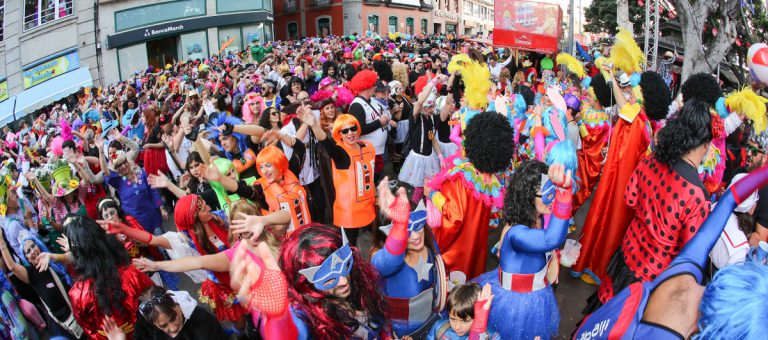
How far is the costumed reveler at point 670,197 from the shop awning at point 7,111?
28326 millimetres

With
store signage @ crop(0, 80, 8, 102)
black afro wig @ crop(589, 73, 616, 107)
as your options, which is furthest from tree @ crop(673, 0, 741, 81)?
store signage @ crop(0, 80, 8, 102)

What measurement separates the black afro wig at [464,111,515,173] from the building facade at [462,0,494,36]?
53.5 metres

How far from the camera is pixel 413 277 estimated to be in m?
2.63

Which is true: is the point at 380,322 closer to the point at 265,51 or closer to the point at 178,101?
the point at 178,101

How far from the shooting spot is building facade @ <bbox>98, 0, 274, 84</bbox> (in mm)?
24344

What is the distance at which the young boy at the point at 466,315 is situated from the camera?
2326 mm

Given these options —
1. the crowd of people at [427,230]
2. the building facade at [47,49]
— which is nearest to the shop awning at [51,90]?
the building facade at [47,49]

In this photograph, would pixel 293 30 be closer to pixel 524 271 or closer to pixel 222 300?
pixel 222 300

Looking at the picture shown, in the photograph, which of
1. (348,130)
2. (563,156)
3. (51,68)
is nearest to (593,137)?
(563,156)

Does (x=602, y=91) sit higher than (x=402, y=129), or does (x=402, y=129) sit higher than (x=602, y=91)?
(x=602, y=91)

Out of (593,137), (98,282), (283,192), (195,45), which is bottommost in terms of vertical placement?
(98,282)

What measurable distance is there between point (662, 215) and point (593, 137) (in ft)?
8.07

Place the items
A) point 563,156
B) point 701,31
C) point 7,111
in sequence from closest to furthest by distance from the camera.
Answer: point 563,156 → point 701,31 → point 7,111

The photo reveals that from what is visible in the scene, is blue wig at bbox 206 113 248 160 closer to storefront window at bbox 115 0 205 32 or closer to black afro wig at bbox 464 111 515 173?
black afro wig at bbox 464 111 515 173
